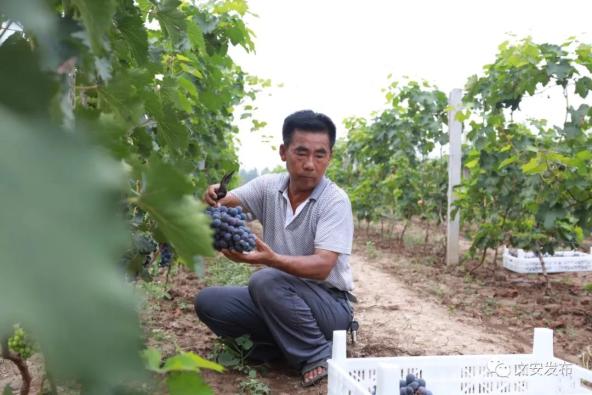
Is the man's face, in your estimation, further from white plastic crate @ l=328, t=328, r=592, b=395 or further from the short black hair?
white plastic crate @ l=328, t=328, r=592, b=395

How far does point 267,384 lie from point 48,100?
2554 millimetres

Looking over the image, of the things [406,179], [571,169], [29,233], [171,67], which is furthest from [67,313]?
[406,179]

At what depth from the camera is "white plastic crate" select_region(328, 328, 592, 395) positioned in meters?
2.26

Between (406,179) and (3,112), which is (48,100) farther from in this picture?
(406,179)

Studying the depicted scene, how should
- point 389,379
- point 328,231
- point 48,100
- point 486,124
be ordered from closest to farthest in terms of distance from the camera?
point 48,100 → point 389,379 → point 328,231 → point 486,124

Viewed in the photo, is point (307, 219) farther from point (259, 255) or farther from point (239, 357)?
point (239, 357)

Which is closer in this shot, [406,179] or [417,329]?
[417,329]

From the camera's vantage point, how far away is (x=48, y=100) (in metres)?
0.32

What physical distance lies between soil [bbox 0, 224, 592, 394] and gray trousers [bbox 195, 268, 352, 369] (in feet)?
0.52

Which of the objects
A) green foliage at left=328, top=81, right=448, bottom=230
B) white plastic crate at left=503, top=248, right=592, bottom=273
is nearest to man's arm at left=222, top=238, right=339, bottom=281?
white plastic crate at left=503, top=248, right=592, bottom=273

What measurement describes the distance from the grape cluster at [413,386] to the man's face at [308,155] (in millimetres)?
1087

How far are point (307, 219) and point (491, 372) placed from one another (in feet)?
3.60

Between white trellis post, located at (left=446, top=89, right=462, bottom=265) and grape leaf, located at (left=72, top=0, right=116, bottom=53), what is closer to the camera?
grape leaf, located at (left=72, top=0, right=116, bottom=53)

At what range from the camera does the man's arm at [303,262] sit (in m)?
2.29
